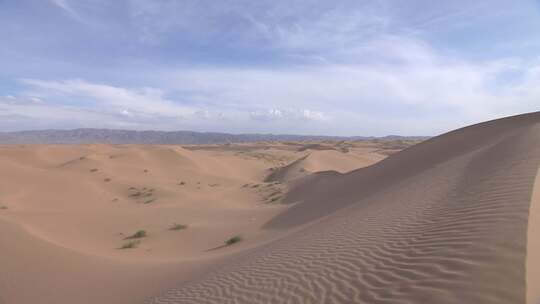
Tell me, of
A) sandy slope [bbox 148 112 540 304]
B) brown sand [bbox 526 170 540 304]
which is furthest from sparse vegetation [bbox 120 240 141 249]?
brown sand [bbox 526 170 540 304]

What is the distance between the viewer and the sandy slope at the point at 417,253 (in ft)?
12.1

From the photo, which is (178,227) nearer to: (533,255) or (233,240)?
(233,240)

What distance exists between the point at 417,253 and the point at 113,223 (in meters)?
12.8

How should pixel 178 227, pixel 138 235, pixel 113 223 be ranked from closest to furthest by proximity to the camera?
pixel 138 235 < pixel 178 227 < pixel 113 223

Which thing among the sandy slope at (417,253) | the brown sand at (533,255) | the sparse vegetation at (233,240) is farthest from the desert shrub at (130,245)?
the brown sand at (533,255)

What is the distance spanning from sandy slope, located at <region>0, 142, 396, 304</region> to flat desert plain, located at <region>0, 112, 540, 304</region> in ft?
0.18

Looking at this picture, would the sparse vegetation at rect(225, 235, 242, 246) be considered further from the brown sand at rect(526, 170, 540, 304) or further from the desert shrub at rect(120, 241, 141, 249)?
the brown sand at rect(526, 170, 540, 304)

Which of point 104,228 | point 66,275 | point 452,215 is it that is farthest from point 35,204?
point 452,215

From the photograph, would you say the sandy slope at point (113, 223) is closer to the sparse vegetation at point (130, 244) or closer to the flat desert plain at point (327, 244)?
the flat desert plain at point (327, 244)

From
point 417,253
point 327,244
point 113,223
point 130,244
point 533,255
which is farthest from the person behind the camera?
point 113,223

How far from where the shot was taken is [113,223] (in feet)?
47.8

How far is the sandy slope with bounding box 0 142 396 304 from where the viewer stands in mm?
7379

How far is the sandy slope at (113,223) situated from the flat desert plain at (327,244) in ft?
0.18

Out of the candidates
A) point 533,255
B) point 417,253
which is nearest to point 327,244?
point 417,253
